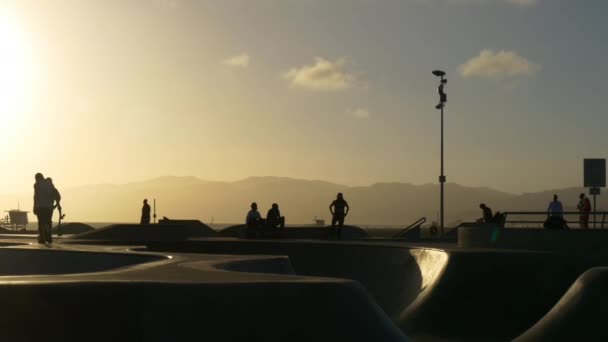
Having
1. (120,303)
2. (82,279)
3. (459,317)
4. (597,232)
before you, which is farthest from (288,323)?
(597,232)

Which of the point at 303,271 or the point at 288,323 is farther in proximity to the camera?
the point at 303,271

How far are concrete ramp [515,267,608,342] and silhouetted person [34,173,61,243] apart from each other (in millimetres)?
10465

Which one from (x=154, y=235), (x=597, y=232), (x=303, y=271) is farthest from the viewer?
(x=154, y=235)

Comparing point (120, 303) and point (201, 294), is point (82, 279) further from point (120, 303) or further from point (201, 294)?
point (201, 294)

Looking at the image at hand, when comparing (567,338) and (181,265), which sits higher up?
(181,265)

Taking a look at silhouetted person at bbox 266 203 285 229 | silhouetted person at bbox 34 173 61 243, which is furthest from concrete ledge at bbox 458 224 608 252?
silhouetted person at bbox 34 173 61 243

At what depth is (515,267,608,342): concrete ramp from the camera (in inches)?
488

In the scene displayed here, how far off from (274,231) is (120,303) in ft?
62.7

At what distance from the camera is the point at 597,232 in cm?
1823

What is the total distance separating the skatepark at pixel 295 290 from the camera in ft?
23.9

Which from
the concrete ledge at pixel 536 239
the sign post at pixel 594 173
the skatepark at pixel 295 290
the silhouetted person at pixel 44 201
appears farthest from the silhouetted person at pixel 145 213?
the sign post at pixel 594 173

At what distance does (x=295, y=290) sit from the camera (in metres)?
7.76

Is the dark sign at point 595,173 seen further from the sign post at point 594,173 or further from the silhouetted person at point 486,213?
the silhouetted person at point 486,213

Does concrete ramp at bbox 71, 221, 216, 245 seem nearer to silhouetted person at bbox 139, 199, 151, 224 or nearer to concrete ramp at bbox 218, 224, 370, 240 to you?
concrete ramp at bbox 218, 224, 370, 240
